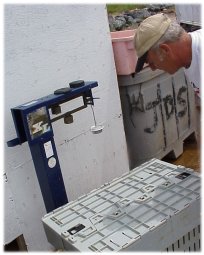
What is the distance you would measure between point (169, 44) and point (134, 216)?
1.06 m

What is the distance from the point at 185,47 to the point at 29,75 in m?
1.06

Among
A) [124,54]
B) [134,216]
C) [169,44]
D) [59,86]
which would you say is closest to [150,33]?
[169,44]

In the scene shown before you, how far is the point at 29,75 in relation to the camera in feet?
8.45

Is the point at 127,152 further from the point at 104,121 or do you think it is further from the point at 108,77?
the point at 108,77

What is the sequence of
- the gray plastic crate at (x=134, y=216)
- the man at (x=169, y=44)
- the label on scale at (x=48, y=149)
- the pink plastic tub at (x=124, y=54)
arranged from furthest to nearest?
the pink plastic tub at (x=124, y=54), the label on scale at (x=48, y=149), the man at (x=169, y=44), the gray plastic crate at (x=134, y=216)

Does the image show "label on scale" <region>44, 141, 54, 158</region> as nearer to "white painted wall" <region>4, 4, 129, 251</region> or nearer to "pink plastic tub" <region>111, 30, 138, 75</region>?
"white painted wall" <region>4, 4, 129, 251</region>

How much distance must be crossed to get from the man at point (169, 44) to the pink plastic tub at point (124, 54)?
88 centimetres

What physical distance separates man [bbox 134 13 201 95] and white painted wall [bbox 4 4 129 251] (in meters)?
0.69

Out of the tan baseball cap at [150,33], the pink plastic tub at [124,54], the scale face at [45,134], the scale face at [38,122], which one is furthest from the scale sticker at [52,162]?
the pink plastic tub at [124,54]

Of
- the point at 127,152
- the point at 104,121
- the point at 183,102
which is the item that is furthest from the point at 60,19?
the point at 183,102

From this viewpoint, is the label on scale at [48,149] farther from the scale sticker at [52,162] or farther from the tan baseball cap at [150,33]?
the tan baseball cap at [150,33]

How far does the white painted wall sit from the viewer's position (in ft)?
8.21

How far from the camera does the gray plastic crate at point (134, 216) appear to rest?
206cm

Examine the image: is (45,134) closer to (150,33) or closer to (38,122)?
(38,122)
